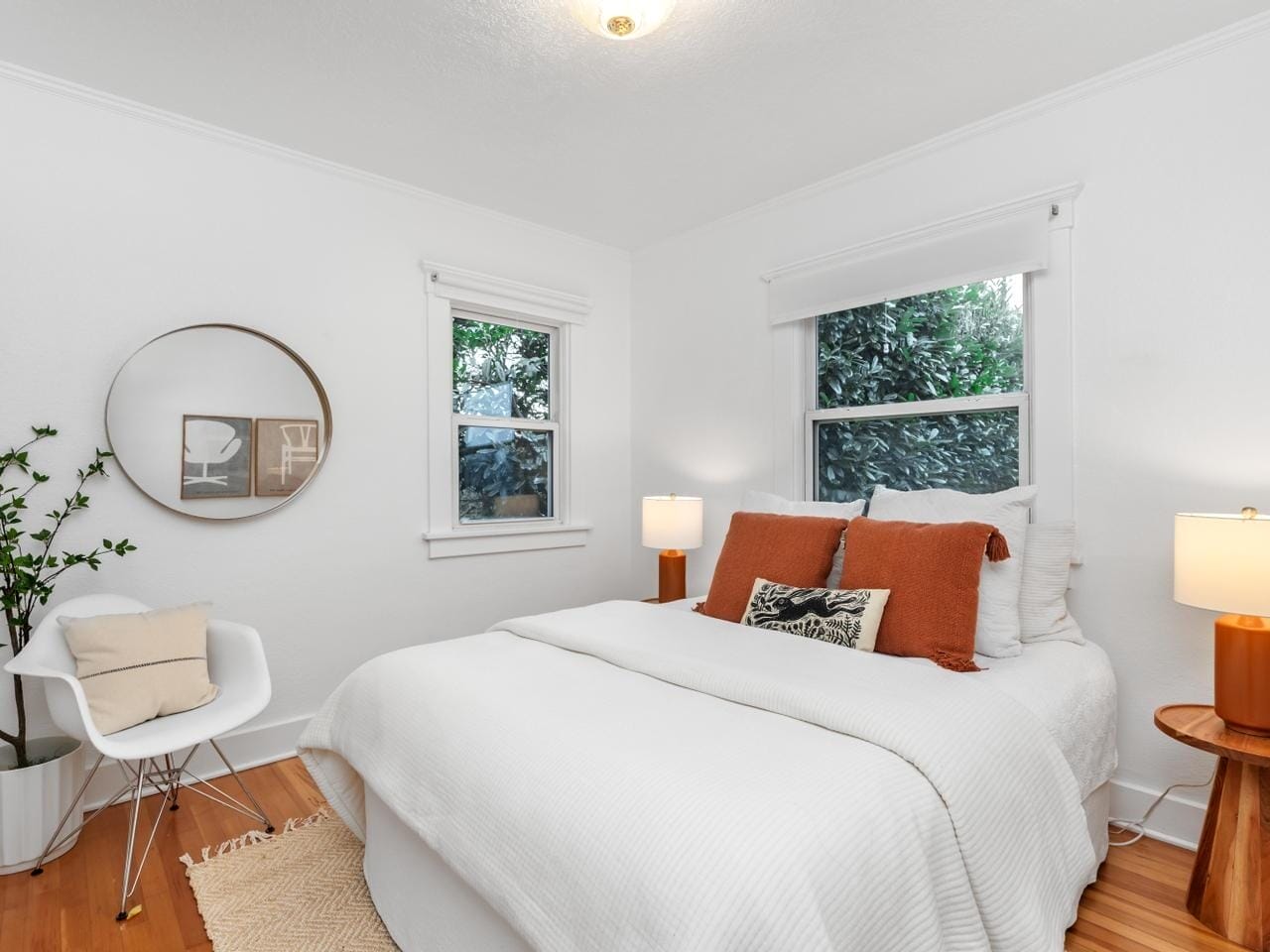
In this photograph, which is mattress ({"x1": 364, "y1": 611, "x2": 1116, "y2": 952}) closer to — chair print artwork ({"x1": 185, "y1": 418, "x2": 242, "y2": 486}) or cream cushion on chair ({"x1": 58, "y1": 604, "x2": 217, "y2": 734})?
cream cushion on chair ({"x1": 58, "y1": 604, "x2": 217, "y2": 734})

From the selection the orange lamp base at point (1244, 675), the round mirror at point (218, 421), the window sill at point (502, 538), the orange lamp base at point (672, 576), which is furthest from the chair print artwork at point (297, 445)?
the orange lamp base at point (1244, 675)

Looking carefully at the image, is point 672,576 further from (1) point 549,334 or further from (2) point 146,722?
(2) point 146,722

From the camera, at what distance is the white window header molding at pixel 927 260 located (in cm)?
250

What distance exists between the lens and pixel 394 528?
10.6 feet

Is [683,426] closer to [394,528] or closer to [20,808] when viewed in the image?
[394,528]

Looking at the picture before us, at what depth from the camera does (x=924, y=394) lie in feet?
9.66

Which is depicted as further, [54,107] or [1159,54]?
[54,107]

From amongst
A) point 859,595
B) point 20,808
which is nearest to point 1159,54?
point 859,595

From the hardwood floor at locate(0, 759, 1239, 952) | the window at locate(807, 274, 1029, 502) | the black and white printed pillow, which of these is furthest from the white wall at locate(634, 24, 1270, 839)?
the black and white printed pillow

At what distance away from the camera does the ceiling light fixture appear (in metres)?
1.89

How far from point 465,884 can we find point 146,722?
134 cm

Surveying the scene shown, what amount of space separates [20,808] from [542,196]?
9.83 ft

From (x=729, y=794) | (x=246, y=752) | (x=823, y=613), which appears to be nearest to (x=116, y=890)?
(x=246, y=752)

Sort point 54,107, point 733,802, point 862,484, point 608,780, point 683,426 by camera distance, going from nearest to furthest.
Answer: point 733,802 < point 608,780 < point 54,107 < point 862,484 < point 683,426
